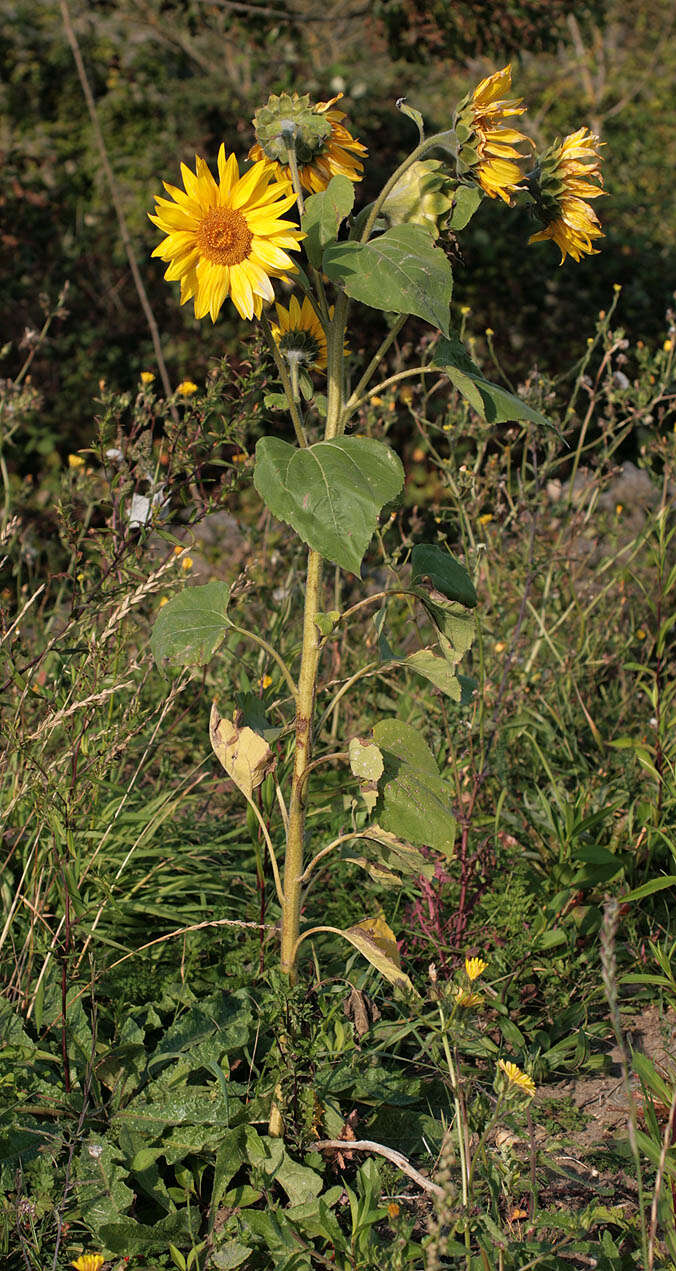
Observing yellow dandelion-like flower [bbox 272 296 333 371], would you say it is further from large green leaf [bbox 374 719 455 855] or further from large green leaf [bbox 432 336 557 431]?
large green leaf [bbox 374 719 455 855]

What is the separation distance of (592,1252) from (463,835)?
0.81 metres

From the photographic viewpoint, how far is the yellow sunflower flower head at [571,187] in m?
1.60

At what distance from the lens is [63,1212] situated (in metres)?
1.72

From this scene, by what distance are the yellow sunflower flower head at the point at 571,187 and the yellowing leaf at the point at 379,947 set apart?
1.01 m

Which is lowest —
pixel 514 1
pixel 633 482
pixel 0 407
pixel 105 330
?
pixel 633 482

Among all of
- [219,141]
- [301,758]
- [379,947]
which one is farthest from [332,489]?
[219,141]

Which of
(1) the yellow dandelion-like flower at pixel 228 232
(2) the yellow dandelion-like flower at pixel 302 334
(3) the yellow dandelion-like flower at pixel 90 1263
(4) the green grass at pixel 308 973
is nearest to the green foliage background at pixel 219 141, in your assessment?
(4) the green grass at pixel 308 973

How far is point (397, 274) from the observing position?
1425 millimetres

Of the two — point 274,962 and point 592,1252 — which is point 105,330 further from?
point 592,1252

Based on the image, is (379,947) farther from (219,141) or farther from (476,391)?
(219,141)

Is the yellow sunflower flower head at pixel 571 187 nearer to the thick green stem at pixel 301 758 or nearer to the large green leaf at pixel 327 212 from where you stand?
the large green leaf at pixel 327 212

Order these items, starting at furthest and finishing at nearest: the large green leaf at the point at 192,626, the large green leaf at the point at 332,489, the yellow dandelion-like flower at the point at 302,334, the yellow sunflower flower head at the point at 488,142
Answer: the yellow dandelion-like flower at the point at 302,334 < the large green leaf at the point at 192,626 < the yellow sunflower flower head at the point at 488,142 < the large green leaf at the point at 332,489

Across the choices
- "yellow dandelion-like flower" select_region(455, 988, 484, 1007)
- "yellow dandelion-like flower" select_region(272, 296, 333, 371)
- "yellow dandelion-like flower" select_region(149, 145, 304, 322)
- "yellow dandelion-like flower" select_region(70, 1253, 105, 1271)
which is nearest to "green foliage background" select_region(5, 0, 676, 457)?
"yellow dandelion-like flower" select_region(272, 296, 333, 371)

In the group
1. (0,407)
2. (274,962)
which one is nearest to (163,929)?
(274,962)
